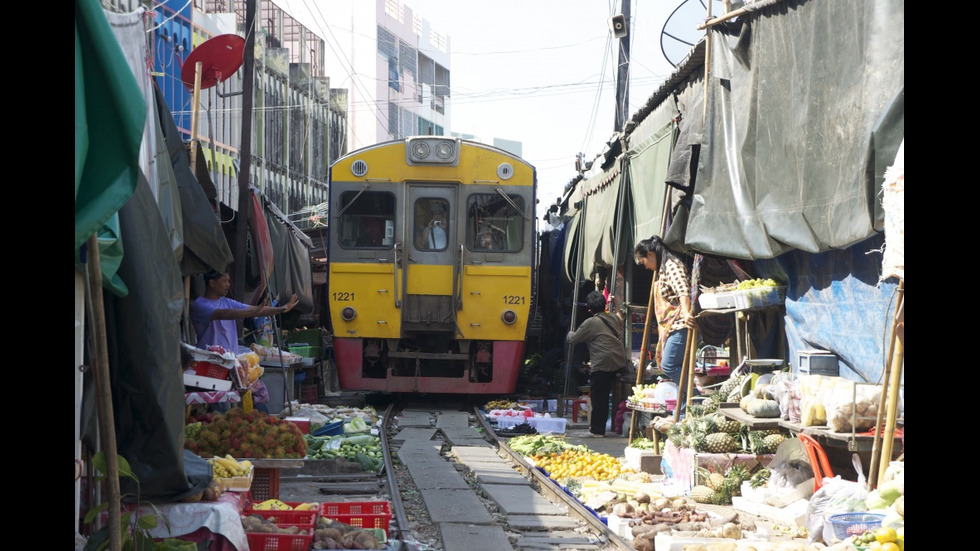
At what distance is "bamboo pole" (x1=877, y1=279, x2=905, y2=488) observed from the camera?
5039mm

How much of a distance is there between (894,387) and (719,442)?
2.44m

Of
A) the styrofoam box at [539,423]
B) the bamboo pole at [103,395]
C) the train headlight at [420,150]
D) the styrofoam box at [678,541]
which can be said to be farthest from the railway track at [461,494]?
the train headlight at [420,150]

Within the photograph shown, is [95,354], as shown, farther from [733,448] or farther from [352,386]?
[352,386]

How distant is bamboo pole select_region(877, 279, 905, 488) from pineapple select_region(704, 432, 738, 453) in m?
1.97

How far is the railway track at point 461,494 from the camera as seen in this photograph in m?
6.45

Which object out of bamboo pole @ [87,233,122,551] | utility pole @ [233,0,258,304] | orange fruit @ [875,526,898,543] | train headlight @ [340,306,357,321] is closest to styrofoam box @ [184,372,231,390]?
bamboo pole @ [87,233,122,551]

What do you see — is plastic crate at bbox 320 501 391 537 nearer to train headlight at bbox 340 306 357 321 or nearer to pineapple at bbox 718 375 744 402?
pineapple at bbox 718 375 744 402

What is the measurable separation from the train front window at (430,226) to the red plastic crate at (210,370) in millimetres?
6522

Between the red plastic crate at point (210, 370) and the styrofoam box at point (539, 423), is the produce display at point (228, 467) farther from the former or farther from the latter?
the styrofoam box at point (539, 423)

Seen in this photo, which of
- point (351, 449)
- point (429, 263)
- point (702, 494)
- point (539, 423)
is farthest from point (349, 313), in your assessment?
point (702, 494)

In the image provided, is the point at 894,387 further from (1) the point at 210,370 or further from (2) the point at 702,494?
(1) the point at 210,370
